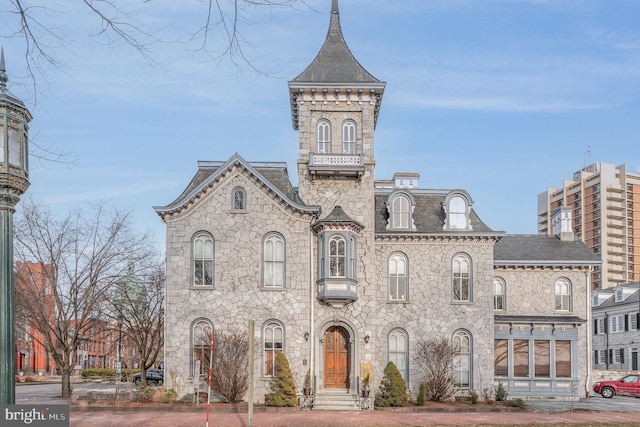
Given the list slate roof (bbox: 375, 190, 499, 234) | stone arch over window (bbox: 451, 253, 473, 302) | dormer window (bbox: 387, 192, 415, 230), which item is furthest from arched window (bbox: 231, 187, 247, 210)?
stone arch over window (bbox: 451, 253, 473, 302)

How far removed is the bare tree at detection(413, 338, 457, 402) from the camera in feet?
101

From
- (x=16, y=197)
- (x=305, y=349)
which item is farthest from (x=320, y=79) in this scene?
(x=16, y=197)

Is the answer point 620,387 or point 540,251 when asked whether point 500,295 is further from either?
point 620,387

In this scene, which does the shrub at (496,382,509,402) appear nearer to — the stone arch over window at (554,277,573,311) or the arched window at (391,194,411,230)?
the stone arch over window at (554,277,573,311)

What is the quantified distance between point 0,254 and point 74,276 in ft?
101

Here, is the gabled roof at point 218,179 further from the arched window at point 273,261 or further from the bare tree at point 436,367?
the bare tree at point 436,367

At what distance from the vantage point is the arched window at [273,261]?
30.4m

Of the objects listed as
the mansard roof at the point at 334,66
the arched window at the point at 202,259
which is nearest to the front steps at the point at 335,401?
the arched window at the point at 202,259

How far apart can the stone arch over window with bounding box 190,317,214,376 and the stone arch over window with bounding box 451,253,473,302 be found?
10810 mm

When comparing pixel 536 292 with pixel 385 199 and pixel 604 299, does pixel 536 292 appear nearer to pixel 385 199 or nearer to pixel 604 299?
pixel 385 199

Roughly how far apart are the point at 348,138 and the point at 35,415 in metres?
25.1

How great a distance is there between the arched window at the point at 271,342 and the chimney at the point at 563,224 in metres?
16.8

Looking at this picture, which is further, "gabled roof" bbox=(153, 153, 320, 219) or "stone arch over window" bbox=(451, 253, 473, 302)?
"stone arch over window" bbox=(451, 253, 473, 302)

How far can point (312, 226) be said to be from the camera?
101ft
